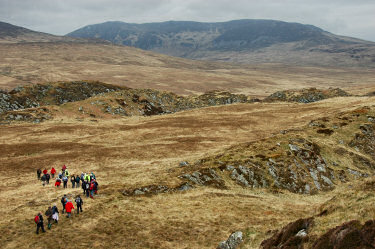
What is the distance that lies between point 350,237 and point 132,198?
24.5m

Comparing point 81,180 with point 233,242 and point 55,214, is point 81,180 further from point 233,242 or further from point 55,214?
point 233,242

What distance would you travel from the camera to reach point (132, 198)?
34500mm

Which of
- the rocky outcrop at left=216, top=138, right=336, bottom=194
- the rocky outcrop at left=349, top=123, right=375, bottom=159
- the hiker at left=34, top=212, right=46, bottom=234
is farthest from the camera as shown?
the rocky outcrop at left=349, top=123, right=375, bottom=159

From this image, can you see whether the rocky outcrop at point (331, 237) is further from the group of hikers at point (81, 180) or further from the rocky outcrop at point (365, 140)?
the rocky outcrop at point (365, 140)

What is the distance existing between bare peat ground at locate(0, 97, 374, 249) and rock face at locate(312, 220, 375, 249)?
7.10 metres

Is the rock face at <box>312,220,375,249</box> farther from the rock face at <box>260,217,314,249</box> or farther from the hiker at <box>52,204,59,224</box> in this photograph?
the hiker at <box>52,204,59,224</box>

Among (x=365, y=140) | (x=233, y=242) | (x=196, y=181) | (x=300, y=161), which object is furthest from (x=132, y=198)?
(x=365, y=140)

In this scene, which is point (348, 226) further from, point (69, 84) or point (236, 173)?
point (69, 84)

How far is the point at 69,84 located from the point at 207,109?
72178 millimetres

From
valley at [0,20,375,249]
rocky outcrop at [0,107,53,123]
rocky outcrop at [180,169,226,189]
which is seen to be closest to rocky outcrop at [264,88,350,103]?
valley at [0,20,375,249]

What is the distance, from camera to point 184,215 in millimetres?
30672

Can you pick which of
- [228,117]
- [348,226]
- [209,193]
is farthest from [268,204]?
[228,117]

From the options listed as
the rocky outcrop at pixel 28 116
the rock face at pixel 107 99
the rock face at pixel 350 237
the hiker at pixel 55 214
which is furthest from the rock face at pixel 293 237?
the rock face at pixel 107 99

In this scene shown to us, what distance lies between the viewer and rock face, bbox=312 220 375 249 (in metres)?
14.2
